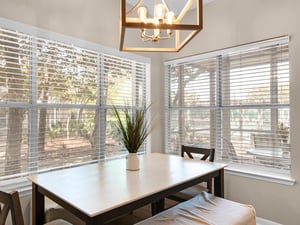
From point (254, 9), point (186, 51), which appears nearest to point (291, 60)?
point (254, 9)

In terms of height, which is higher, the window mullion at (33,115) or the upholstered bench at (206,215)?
the window mullion at (33,115)

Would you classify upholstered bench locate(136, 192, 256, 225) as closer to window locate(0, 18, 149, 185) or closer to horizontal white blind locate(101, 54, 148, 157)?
window locate(0, 18, 149, 185)

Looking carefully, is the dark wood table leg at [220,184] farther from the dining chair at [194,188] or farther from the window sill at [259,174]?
the window sill at [259,174]

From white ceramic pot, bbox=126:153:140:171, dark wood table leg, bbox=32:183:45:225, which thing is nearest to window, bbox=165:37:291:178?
white ceramic pot, bbox=126:153:140:171

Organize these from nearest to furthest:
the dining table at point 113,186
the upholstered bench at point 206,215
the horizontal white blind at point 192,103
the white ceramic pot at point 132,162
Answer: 1. the dining table at point 113,186
2. the upholstered bench at point 206,215
3. the white ceramic pot at point 132,162
4. the horizontal white blind at point 192,103

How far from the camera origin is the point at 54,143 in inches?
95.3

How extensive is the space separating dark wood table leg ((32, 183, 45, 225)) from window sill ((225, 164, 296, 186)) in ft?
7.09

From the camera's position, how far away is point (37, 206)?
1694 millimetres

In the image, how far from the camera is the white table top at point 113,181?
1292mm

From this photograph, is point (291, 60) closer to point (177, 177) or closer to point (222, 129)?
point (222, 129)

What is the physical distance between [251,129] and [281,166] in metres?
0.53

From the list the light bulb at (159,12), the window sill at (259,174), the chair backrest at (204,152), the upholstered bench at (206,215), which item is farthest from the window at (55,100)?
the window sill at (259,174)

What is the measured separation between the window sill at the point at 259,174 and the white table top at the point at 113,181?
2.39ft

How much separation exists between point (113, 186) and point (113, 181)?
0.37 ft
